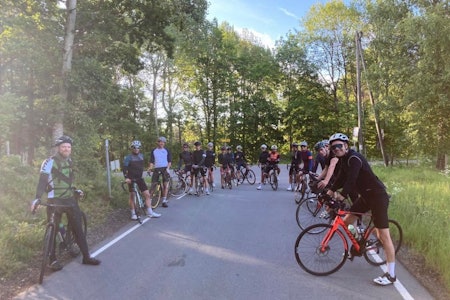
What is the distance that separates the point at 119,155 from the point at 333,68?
2658cm

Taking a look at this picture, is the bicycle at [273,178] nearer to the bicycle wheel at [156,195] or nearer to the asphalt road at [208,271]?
the bicycle wheel at [156,195]

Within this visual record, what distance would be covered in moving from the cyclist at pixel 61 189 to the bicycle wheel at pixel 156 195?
223 inches

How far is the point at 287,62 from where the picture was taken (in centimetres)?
4891

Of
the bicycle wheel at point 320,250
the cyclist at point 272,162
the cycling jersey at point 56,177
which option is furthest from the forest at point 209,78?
the bicycle wheel at point 320,250

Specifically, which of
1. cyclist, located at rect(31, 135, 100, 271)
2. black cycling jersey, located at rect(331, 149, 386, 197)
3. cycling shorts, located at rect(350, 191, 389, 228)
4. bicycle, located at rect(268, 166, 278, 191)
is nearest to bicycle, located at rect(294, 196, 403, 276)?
cycling shorts, located at rect(350, 191, 389, 228)

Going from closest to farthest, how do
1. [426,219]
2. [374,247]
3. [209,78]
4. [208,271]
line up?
[208,271] → [374,247] → [426,219] → [209,78]

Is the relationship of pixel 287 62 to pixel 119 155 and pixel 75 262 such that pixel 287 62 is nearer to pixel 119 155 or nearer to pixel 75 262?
pixel 119 155

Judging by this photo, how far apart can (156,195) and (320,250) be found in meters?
7.25

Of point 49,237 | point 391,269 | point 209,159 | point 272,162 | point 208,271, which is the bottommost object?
point 208,271

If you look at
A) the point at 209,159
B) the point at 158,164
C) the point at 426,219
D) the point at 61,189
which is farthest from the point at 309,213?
the point at 209,159

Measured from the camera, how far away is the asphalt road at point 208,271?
5.06 metres

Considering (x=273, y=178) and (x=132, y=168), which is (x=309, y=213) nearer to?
(x=132, y=168)

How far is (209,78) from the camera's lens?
47.2 meters

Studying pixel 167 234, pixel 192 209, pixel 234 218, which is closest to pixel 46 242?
pixel 167 234
